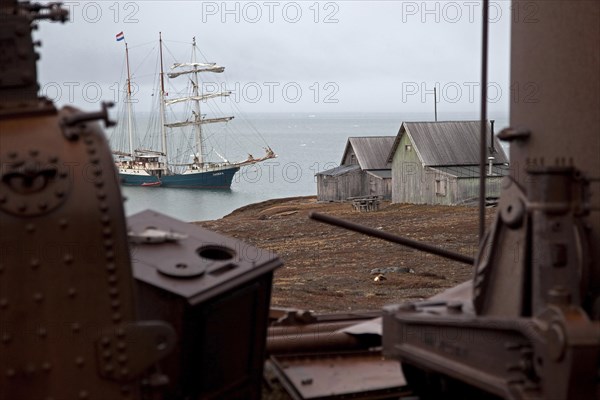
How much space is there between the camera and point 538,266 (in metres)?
4.91

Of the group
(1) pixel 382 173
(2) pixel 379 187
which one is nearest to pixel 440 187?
(2) pixel 379 187

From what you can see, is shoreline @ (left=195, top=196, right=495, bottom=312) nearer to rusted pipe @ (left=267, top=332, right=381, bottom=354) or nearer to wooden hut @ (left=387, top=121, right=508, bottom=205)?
wooden hut @ (left=387, top=121, right=508, bottom=205)

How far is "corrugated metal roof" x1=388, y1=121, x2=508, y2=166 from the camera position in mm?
37875

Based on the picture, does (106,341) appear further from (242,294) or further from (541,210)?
A: (541,210)

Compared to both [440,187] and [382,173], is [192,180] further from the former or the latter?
[440,187]

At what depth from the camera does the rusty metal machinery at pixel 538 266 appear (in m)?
4.64

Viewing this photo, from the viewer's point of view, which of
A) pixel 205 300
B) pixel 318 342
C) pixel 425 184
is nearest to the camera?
pixel 205 300

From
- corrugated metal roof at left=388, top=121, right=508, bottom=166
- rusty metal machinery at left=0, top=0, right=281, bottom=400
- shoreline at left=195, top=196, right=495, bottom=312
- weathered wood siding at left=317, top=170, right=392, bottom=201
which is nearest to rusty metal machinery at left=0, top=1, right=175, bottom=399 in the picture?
rusty metal machinery at left=0, top=0, right=281, bottom=400

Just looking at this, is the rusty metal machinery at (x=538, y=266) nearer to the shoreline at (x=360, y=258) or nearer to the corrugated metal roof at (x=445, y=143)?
the shoreline at (x=360, y=258)

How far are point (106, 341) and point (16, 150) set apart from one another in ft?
3.20

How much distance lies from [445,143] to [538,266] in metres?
33.9

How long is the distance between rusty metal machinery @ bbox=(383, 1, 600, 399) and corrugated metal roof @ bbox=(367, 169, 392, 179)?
3749cm

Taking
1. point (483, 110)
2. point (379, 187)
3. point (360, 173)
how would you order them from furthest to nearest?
point (360, 173)
point (379, 187)
point (483, 110)

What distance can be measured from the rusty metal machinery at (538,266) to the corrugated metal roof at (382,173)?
37491 mm
